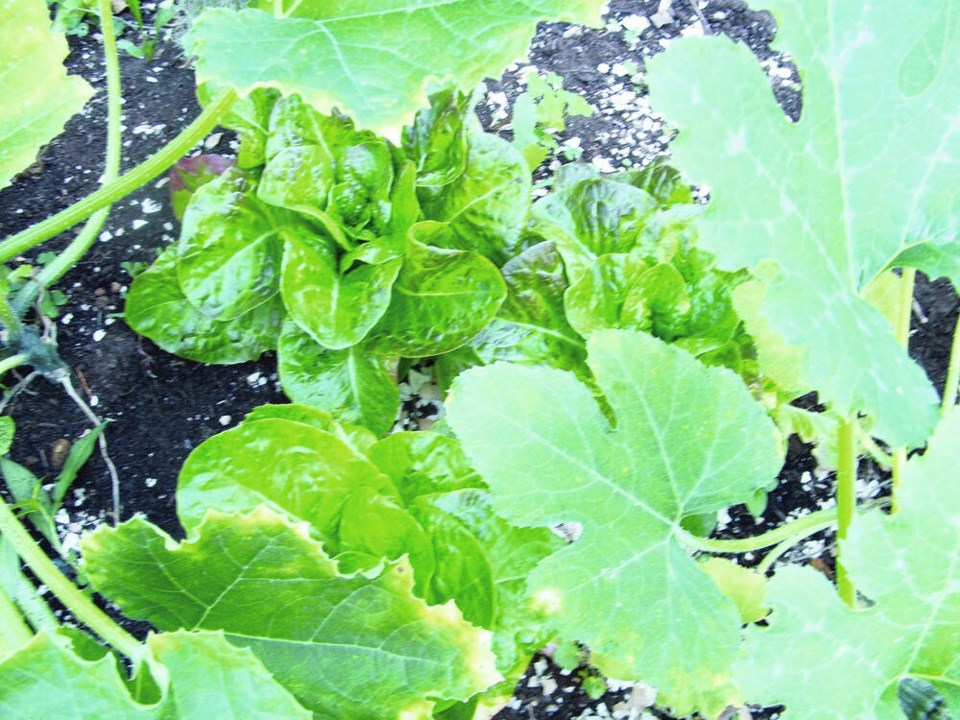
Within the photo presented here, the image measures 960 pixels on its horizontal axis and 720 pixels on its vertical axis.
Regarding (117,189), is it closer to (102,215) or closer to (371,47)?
(102,215)

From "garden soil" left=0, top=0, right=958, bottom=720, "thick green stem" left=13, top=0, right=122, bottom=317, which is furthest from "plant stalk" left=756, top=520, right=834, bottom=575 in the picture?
"thick green stem" left=13, top=0, right=122, bottom=317

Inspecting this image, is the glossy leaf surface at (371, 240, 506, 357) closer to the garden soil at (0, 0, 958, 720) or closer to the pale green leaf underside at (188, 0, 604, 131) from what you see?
the garden soil at (0, 0, 958, 720)

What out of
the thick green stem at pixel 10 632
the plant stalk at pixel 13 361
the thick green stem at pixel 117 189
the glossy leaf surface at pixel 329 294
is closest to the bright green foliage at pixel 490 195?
the glossy leaf surface at pixel 329 294

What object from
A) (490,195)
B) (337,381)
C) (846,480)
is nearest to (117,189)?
(337,381)

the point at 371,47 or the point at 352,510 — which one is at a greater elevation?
the point at 371,47

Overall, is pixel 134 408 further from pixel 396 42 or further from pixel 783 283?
pixel 783 283
